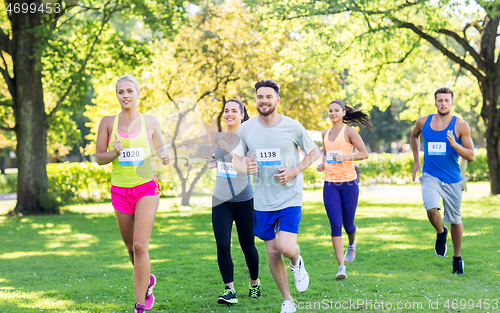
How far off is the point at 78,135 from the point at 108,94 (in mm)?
2644

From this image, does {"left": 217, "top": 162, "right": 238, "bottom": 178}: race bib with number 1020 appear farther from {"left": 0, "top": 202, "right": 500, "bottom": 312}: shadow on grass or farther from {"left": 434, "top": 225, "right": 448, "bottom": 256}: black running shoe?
{"left": 434, "top": 225, "right": 448, "bottom": 256}: black running shoe

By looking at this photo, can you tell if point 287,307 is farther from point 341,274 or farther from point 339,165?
point 339,165

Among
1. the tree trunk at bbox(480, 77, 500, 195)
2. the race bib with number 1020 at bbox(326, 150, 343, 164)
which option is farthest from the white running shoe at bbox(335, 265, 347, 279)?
the tree trunk at bbox(480, 77, 500, 195)

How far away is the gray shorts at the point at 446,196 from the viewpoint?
6.57 meters

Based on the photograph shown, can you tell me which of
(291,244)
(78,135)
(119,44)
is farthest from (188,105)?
(78,135)

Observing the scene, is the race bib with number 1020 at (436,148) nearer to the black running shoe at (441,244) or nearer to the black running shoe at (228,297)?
the black running shoe at (441,244)

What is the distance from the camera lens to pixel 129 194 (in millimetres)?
4922

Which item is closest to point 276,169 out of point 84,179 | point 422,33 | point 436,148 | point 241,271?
point 436,148

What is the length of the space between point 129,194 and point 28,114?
1346cm

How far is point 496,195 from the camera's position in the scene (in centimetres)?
1747

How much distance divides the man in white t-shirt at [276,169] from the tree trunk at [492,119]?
14.3 meters

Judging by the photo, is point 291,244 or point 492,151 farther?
point 492,151

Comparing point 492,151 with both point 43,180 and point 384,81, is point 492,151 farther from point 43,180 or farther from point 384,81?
point 43,180

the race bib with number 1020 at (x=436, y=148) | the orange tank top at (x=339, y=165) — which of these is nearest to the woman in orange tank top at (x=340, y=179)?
the orange tank top at (x=339, y=165)
